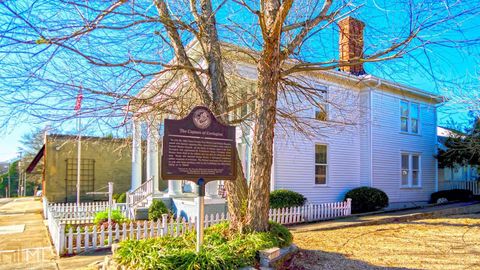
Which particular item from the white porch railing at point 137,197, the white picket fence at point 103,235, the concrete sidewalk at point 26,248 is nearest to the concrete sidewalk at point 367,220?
the white picket fence at point 103,235

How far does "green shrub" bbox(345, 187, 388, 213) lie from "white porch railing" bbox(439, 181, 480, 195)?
7.63 metres

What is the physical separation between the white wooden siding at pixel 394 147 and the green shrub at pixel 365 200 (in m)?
1.42

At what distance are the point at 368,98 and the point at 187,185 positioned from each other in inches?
373

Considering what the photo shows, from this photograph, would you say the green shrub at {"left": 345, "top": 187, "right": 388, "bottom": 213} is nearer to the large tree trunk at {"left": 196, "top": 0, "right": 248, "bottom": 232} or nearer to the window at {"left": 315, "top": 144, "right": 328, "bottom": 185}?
the window at {"left": 315, "top": 144, "right": 328, "bottom": 185}

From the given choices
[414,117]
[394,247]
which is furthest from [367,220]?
[414,117]

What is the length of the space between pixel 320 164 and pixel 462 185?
1120cm

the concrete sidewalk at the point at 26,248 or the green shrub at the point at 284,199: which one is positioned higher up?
A: the green shrub at the point at 284,199

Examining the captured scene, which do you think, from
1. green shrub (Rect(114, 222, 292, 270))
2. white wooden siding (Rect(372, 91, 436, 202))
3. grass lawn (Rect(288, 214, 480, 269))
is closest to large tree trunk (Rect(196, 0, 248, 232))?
green shrub (Rect(114, 222, 292, 270))

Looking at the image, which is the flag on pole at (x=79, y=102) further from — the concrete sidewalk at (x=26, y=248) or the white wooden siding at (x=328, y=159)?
the white wooden siding at (x=328, y=159)

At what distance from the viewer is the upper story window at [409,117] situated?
1869 centimetres

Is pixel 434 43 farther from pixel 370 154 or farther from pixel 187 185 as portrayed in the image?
pixel 187 185

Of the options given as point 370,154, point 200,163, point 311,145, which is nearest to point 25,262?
point 200,163

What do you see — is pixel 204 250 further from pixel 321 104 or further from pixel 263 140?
pixel 321 104

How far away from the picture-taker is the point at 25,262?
7.24 meters
